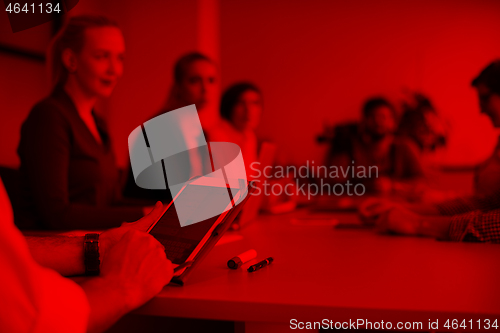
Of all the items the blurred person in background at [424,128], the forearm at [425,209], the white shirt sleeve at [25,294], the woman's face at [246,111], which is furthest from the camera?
the blurred person in background at [424,128]

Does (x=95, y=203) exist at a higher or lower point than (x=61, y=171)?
lower

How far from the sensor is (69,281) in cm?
56

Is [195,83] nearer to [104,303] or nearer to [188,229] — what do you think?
[188,229]

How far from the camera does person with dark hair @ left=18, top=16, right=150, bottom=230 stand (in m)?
1.19

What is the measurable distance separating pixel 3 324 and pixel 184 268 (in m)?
0.30

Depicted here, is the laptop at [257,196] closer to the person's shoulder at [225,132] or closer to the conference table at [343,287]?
the conference table at [343,287]

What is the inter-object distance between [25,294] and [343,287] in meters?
0.52

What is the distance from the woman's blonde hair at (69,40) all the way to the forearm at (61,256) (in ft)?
2.68

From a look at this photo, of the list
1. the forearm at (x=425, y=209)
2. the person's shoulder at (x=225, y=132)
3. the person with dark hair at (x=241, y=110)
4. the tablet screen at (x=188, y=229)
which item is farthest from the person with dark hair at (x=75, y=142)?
the person with dark hair at (x=241, y=110)

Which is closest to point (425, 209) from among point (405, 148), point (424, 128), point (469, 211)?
point (469, 211)

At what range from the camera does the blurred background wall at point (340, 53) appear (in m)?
3.79

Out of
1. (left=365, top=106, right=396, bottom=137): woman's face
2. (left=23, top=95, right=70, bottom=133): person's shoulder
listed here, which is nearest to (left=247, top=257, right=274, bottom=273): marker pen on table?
(left=23, top=95, right=70, bottom=133): person's shoulder

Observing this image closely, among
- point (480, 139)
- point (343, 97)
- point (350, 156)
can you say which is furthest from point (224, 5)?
point (480, 139)

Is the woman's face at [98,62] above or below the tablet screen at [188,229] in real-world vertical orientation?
above
